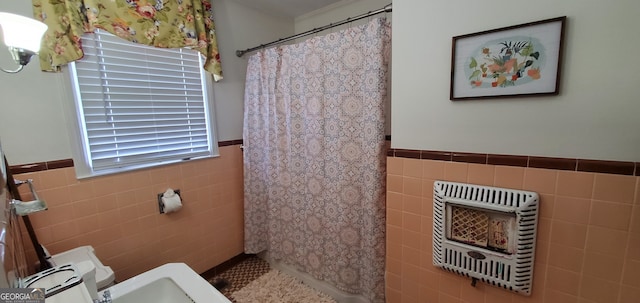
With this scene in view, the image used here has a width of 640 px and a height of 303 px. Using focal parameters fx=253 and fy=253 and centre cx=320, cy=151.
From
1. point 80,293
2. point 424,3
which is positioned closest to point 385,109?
point 424,3

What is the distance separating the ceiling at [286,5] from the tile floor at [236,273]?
222 centimetres

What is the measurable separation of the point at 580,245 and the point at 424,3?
118 cm

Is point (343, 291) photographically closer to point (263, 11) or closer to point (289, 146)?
point (289, 146)

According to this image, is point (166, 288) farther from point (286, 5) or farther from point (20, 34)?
point (286, 5)

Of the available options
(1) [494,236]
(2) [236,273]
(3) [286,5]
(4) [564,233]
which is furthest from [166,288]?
(3) [286,5]

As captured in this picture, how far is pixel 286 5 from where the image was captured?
2.14 meters

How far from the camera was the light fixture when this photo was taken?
0.86 metres

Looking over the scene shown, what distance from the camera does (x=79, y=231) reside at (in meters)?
1.49

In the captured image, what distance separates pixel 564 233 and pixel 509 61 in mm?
703

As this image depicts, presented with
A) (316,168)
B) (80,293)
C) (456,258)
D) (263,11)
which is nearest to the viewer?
(80,293)

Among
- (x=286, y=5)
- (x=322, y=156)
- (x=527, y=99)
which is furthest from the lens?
(x=286, y=5)

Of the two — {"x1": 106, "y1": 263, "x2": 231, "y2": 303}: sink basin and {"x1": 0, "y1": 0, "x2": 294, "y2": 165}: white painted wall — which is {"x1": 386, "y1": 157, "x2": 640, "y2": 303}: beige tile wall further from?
{"x1": 0, "y1": 0, "x2": 294, "y2": 165}: white painted wall

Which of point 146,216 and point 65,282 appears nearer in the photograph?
point 65,282

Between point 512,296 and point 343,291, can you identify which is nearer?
point 512,296
